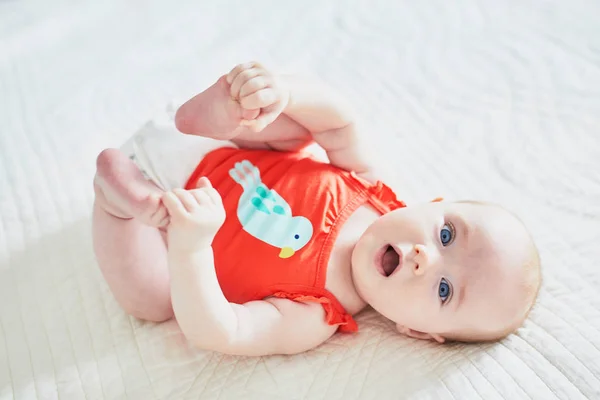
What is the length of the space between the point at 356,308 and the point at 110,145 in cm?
61

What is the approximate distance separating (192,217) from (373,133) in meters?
0.66

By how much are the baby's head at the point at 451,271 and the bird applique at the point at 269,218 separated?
0.09 m

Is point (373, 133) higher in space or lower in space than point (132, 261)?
lower

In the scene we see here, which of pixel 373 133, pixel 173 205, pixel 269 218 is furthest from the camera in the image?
pixel 373 133

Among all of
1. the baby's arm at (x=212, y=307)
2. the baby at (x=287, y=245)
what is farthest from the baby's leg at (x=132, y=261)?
the baby's arm at (x=212, y=307)

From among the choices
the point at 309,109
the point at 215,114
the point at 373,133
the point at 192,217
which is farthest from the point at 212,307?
the point at 373,133

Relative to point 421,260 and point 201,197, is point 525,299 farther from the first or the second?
point 201,197

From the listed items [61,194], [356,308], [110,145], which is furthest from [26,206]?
[356,308]

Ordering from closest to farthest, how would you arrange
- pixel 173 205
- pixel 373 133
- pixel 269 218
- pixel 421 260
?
pixel 173 205
pixel 421 260
pixel 269 218
pixel 373 133

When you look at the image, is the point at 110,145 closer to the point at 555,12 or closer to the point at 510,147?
the point at 510,147

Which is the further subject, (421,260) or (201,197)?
(421,260)

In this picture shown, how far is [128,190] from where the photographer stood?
0.85m

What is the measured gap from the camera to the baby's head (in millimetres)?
971

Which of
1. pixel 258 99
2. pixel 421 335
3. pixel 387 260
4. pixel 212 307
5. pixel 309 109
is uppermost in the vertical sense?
pixel 258 99
